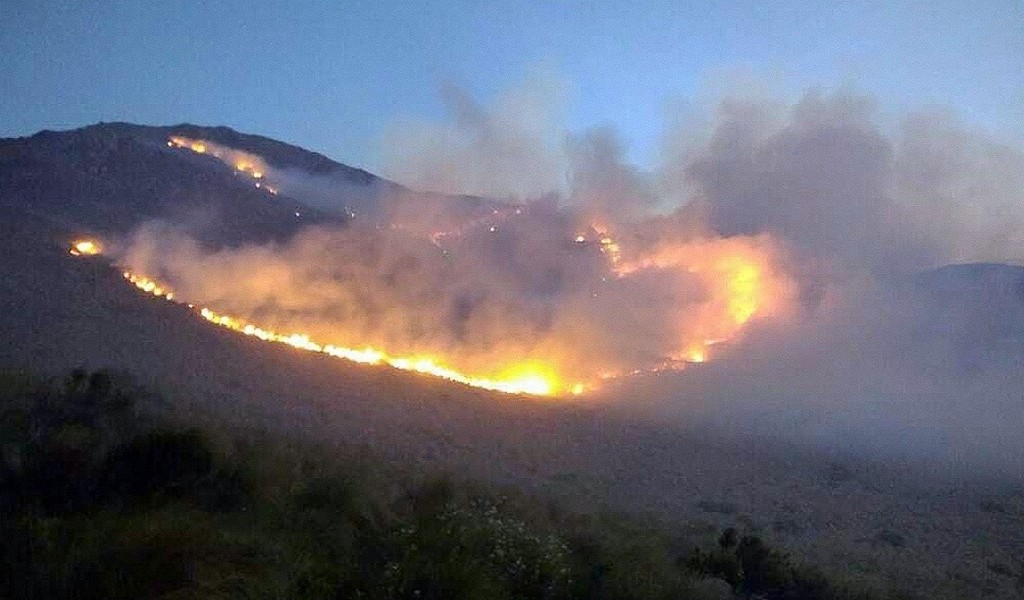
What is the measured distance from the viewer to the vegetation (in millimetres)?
7914

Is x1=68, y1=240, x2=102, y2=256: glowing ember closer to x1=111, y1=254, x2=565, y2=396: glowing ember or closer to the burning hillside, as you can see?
the burning hillside

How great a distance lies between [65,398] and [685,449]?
1955 cm

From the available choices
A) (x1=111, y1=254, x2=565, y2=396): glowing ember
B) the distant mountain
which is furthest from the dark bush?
the distant mountain

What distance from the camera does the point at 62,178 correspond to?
48.3 metres

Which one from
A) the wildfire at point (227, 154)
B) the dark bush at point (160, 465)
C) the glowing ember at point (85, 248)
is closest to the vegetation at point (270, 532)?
the dark bush at point (160, 465)

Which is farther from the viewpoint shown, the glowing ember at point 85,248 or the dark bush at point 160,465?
the glowing ember at point 85,248

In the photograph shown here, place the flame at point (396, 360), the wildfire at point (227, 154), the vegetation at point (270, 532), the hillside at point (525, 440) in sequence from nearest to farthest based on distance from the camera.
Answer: the vegetation at point (270, 532)
the hillside at point (525, 440)
the flame at point (396, 360)
the wildfire at point (227, 154)

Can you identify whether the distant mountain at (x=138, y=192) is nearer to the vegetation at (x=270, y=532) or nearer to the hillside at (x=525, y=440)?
the hillside at (x=525, y=440)

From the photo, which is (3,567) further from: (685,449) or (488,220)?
(488,220)

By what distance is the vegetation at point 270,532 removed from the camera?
791cm

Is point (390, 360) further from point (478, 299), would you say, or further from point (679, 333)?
point (679, 333)

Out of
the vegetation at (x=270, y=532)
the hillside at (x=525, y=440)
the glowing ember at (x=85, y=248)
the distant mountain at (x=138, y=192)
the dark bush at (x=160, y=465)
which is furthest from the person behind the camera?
the distant mountain at (x=138, y=192)

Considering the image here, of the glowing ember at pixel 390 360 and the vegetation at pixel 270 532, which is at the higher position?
the glowing ember at pixel 390 360

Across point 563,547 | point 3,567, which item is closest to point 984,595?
point 563,547
